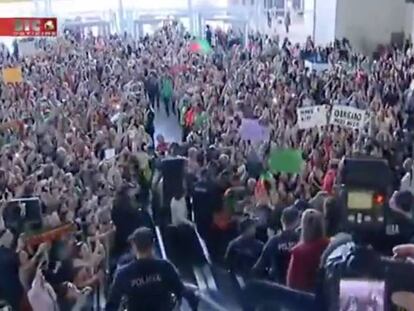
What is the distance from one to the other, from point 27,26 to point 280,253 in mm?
10609

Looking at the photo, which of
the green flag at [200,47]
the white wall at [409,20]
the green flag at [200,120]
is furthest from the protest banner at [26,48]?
the white wall at [409,20]

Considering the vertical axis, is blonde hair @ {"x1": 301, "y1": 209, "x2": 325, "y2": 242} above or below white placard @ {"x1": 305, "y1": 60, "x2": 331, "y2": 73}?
above

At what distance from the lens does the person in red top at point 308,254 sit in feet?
20.2

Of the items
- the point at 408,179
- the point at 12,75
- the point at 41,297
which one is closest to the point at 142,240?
the point at 41,297

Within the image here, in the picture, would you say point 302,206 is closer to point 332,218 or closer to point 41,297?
point 332,218

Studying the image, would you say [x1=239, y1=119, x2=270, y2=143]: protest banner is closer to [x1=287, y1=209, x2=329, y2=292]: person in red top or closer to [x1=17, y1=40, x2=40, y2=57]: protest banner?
[x1=287, y1=209, x2=329, y2=292]: person in red top

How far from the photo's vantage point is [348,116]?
37.0 feet

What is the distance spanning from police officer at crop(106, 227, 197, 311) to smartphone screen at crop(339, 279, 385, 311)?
1.45 metres

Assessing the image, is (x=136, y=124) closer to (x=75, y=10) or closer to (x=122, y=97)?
(x=122, y=97)

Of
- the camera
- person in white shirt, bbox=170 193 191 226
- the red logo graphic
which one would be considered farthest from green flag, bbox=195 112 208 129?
the camera

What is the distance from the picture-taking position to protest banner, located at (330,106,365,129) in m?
11.2

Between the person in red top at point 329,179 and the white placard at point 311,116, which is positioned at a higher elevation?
the white placard at point 311,116

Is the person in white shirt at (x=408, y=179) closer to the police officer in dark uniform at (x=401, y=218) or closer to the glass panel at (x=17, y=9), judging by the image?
the police officer in dark uniform at (x=401, y=218)

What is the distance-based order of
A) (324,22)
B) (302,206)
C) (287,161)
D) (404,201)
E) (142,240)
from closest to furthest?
(142,240) < (404,201) < (302,206) < (287,161) < (324,22)
